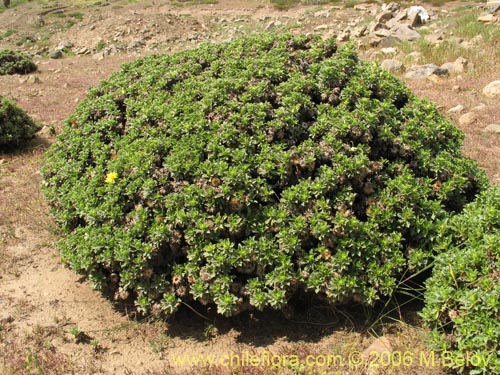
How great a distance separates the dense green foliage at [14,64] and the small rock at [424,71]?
1290 centimetres

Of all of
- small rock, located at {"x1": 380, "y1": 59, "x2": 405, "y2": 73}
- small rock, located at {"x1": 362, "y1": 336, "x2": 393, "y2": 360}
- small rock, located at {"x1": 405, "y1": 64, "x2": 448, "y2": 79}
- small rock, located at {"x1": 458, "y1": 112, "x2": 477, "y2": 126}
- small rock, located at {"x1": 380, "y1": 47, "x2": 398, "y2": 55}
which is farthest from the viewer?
small rock, located at {"x1": 380, "y1": 47, "x2": 398, "y2": 55}

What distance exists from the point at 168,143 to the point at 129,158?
342mm

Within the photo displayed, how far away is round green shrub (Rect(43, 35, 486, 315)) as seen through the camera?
11.1 feet

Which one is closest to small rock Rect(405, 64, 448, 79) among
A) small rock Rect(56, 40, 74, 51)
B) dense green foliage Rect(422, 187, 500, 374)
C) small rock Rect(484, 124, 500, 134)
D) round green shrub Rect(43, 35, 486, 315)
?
small rock Rect(484, 124, 500, 134)

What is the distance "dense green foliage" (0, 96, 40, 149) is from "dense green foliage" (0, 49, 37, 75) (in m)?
9.10

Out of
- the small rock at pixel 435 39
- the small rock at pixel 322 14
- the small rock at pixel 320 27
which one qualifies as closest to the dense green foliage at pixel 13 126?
the small rock at pixel 435 39

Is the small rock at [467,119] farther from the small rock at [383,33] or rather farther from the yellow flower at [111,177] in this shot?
the small rock at [383,33]

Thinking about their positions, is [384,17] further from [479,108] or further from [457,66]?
[479,108]

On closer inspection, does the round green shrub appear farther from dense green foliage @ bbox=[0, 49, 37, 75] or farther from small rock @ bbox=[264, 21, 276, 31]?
small rock @ bbox=[264, 21, 276, 31]

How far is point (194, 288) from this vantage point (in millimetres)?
3385

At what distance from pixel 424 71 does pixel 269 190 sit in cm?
733

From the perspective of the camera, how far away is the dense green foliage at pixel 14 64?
1581 centimetres

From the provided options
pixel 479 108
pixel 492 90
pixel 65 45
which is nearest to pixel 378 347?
pixel 479 108

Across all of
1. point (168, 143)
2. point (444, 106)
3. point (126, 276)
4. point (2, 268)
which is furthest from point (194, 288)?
point (444, 106)
